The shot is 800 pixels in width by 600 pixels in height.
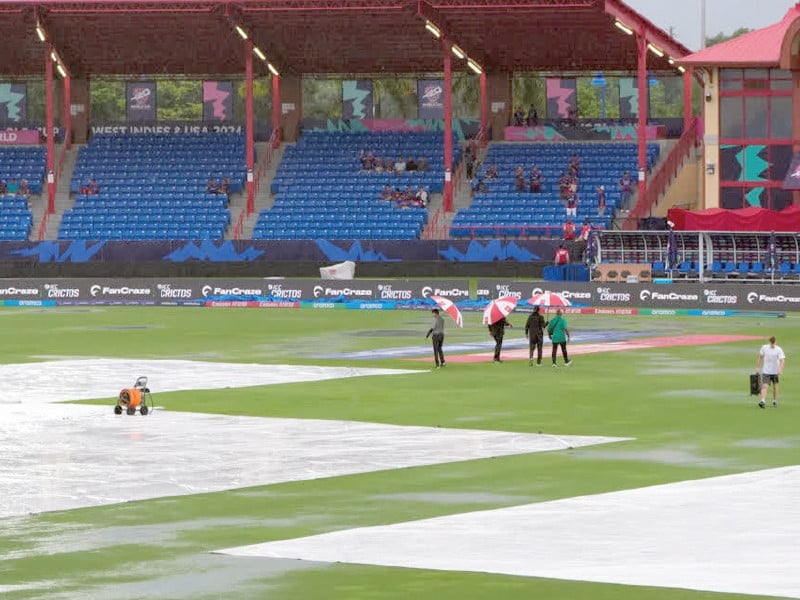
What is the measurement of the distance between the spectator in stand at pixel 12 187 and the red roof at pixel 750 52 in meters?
34.2

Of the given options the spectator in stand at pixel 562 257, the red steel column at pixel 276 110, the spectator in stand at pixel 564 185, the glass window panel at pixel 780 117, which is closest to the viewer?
the spectator in stand at pixel 562 257

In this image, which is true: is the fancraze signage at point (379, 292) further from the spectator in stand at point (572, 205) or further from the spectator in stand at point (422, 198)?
the spectator in stand at point (422, 198)

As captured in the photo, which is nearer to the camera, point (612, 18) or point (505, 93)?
point (612, 18)

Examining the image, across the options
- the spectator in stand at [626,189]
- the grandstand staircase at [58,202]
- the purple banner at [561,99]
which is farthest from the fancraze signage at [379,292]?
the purple banner at [561,99]

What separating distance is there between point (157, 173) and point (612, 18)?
24.8m

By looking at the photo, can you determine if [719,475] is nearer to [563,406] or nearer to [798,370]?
[563,406]

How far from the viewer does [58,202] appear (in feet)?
296

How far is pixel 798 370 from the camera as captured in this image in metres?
42.3

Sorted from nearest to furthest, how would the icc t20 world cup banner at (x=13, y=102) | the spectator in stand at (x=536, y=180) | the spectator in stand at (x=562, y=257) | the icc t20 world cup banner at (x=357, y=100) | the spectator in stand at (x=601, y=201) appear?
the spectator in stand at (x=562, y=257) → the spectator in stand at (x=601, y=201) → the spectator in stand at (x=536, y=180) → the icc t20 world cup banner at (x=357, y=100) → the icc t20 world cup banner at (x=13, y=102)

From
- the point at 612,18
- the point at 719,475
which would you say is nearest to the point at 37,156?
the point at 612,18

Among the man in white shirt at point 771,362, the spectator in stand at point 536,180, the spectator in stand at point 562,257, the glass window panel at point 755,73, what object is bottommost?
the man in white shirt at point 771,362

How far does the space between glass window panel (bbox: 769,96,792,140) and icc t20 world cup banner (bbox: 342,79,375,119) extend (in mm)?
22633

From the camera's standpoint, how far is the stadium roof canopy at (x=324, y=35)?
82375 millimetres

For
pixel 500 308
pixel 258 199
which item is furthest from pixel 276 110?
pixel 500 308
